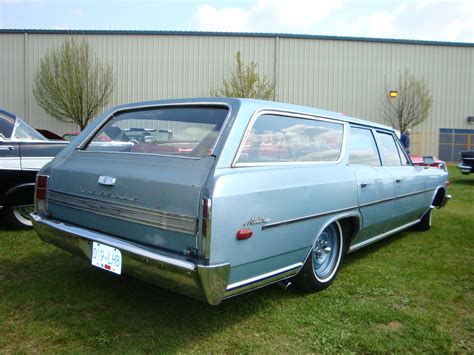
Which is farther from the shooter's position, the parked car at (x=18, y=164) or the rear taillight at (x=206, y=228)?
the parked car at (x=18, y=164)

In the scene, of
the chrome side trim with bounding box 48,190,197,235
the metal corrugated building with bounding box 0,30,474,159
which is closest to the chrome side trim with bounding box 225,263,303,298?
the chrome side trim with bounding box 48,190,197,235

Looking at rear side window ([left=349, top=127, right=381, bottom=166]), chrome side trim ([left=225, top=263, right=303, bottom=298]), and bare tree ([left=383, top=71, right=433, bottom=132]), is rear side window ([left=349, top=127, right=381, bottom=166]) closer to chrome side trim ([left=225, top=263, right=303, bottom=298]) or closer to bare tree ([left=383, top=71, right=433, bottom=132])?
chrome side trim ([left=225, top=263, right=303, bottom=298])

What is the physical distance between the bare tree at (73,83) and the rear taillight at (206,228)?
19854 millimetres

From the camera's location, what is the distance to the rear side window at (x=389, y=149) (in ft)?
14.4

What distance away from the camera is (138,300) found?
309 centimetres

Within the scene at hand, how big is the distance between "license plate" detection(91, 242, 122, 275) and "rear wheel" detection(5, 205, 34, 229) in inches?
117

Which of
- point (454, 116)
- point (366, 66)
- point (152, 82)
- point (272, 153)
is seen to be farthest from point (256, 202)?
point (454, 116)

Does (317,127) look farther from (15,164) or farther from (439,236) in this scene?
(15,164)

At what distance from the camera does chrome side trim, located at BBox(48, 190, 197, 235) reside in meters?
2.27

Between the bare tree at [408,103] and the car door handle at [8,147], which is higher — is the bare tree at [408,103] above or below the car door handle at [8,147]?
above

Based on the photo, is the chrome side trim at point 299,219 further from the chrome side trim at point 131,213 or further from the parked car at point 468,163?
the parked car at point 468,163

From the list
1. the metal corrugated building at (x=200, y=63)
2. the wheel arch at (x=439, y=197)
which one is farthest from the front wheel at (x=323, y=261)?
the metal corrugated building at (x=200, y=63)

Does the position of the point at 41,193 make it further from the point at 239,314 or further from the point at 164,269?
the point at 239,314

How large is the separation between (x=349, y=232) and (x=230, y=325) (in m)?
1.44
